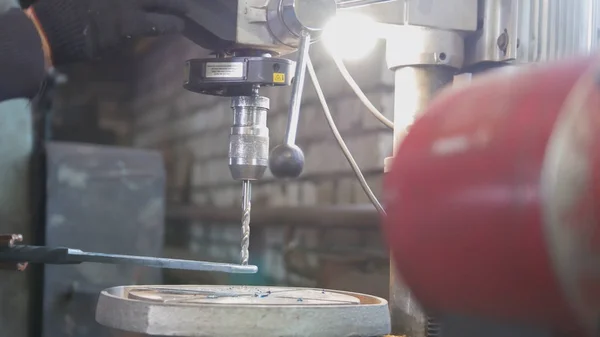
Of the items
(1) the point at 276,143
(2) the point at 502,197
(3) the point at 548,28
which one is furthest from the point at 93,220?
(2) the point at 502,197

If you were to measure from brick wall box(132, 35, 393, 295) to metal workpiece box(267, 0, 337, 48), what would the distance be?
424 millimetres

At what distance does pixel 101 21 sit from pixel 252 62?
13cm

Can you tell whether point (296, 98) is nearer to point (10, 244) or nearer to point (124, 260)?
point (124, 260)

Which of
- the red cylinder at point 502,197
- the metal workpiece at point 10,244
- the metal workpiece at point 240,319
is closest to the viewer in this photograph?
the red cylinder at point 502,197

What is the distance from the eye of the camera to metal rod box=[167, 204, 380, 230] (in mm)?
1135

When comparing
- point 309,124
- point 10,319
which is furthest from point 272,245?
point 10,319

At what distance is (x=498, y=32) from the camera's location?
642 mm

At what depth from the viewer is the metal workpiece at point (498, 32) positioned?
64 cm

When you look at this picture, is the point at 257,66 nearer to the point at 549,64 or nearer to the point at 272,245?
the point at 549,64

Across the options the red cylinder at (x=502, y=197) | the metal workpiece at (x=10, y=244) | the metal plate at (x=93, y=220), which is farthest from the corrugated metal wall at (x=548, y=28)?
the metal plate at (x=93, y=220)

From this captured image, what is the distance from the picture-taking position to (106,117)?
221 cm

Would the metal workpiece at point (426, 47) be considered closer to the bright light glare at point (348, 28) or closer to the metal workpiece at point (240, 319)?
the bright light glare at point (348, 28)

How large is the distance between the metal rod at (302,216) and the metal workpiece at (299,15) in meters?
0.52

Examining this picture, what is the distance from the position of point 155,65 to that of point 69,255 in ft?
5.14
